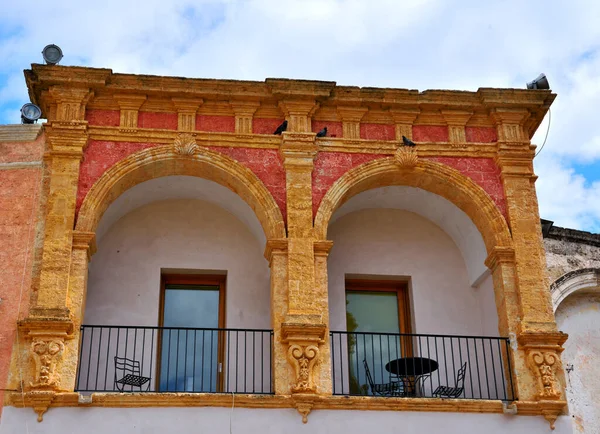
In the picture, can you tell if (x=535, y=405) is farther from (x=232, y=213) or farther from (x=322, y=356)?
(x=232, y=213)

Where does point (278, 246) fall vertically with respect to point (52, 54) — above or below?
below

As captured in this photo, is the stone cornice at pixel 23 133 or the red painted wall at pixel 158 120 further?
the red painted wall at pixel 158 120

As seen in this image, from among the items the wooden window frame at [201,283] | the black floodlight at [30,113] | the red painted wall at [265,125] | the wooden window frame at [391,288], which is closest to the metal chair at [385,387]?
the wooden window frame at [391,288]

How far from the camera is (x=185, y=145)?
12.6 meters

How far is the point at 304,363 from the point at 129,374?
2.23 m

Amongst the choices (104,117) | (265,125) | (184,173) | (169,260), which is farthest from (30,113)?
(265,125)

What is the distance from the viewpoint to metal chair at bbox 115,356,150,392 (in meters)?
11.5

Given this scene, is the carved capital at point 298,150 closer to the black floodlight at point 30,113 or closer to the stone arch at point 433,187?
the stone arch at point 433,187

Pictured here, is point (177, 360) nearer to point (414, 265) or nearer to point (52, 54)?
point (414, 265)

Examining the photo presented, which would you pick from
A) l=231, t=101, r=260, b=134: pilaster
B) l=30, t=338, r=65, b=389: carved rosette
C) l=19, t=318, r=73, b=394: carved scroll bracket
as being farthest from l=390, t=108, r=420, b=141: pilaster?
l=30, t=338, r=65, b=389: carved rosette

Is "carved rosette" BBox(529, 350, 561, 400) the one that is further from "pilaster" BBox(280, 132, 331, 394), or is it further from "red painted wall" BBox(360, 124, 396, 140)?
"red painted wall" BBox(360, 124, 396, 140)

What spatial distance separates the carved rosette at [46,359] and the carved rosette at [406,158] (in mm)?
4915

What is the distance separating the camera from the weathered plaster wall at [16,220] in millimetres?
11422

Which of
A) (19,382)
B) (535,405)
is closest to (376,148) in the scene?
(535,405)
